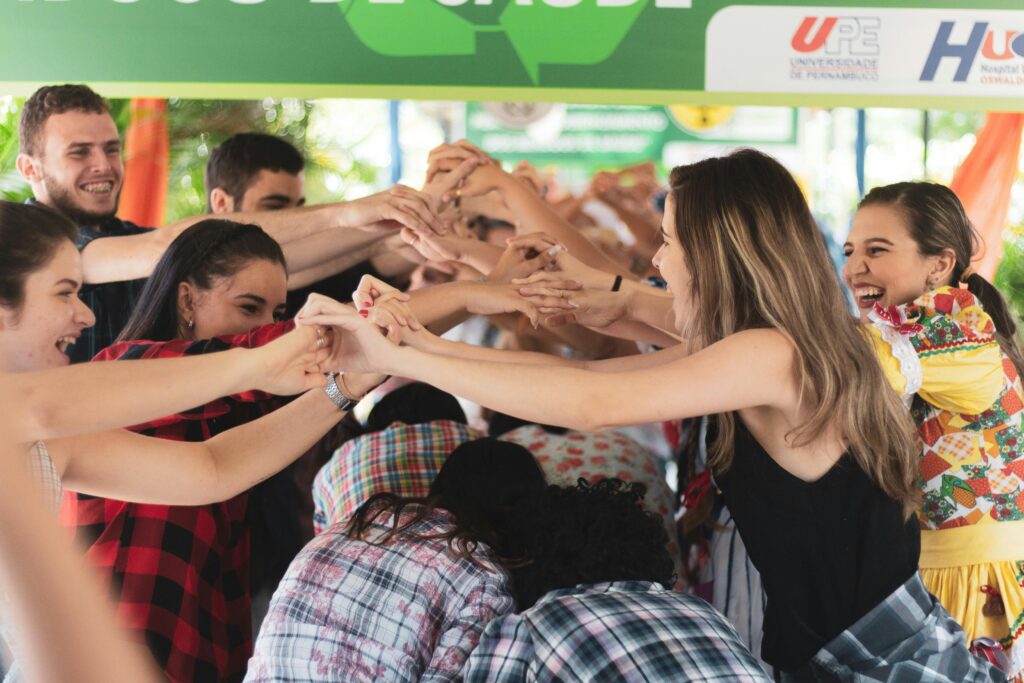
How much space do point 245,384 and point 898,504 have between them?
46.5 inches

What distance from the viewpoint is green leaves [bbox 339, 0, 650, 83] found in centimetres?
277

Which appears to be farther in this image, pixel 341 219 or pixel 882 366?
pixel 341 219

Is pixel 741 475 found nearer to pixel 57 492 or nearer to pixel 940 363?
pixel 940 363

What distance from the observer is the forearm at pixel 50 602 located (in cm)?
48

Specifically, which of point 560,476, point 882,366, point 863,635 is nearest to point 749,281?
point 882,366

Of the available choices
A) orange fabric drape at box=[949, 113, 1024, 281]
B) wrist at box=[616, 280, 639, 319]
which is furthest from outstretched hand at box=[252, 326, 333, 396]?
orange fabric drape at box=[949, 113, 1024, 281]

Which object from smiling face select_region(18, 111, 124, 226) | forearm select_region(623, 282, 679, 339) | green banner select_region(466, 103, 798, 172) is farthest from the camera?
green banner select_region(466, 103, 798, 172)

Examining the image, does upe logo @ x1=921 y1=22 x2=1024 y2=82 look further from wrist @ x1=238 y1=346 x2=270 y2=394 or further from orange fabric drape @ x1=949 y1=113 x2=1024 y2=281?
wrist @ x1=238 y1=346 x2=270 y2=394

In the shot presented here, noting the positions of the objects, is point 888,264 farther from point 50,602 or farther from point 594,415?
point 50,602

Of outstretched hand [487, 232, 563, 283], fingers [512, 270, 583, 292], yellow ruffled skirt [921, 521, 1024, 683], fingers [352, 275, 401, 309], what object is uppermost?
outstretched hand [487, 232, 563, 283]

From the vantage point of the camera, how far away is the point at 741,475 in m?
2.09

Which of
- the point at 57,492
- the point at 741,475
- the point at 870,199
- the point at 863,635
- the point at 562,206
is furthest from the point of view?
the point at 562,206

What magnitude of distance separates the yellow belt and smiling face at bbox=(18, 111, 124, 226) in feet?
7.77

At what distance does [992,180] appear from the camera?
340 centimetres
